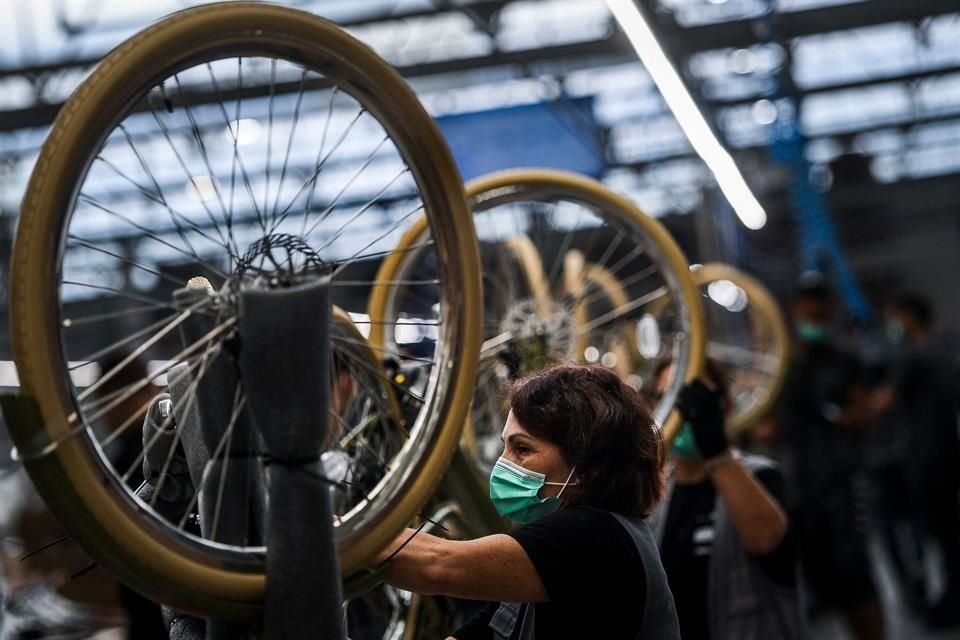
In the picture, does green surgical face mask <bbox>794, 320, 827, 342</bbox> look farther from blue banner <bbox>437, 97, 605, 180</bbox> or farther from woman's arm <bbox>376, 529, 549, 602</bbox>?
woman's arm <bbox>376, 529, 549, 602</bbox>

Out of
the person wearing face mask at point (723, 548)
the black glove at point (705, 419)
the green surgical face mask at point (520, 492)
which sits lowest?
the person wearing face mask at point (723, 548)

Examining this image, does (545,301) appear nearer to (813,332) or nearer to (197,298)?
(197,298)

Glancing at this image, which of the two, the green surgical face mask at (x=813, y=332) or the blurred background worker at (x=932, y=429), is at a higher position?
the green surgical face mask at (x=813, y=332)

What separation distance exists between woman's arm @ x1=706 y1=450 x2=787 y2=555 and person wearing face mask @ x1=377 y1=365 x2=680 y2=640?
1.19m

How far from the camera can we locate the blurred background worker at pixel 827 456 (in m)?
5.95

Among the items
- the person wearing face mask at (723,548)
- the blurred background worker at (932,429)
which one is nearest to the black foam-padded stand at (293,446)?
the person wearing face mask at (723,548)

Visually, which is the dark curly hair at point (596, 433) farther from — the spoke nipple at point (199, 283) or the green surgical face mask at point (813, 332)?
the green surgical face mask at point (813, 332)

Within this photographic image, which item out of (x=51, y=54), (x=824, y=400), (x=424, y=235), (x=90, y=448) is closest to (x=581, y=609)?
(x=90, y=448)

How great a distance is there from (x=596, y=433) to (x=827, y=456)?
4.88 meters

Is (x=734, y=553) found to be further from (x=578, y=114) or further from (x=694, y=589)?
(x=578, y=114)

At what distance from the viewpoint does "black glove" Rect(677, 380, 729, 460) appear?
132 inches

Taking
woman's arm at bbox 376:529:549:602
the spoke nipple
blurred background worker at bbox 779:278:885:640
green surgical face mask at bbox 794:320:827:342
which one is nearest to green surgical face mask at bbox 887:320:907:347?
blurred background worker at bbox 779:278:885:640

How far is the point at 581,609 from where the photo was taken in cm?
203

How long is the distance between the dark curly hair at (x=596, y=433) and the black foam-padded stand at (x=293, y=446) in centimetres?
56
